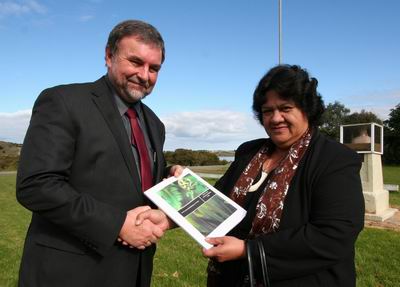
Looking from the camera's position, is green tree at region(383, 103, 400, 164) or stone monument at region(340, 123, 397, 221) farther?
green tree at region(383, 103, 400, 164)

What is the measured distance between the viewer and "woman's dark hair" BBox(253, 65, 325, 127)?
2.62 m

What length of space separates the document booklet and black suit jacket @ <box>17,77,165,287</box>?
0.18 m

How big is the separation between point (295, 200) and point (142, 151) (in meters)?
1.06

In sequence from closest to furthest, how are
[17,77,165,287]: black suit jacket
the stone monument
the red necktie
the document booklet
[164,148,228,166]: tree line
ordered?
[17,77,165,287]: black suit jacket → the document booklet → the red necktie → the stone monument → [164,148,228,166]: tree line

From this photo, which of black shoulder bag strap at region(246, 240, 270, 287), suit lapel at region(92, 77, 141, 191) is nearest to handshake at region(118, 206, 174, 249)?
suit lapel at region(92, 77, 141, 191)

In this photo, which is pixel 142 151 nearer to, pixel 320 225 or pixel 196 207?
pixel 196 207

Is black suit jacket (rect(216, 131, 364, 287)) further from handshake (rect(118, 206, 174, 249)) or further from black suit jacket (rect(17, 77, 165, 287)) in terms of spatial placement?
black suit jacket (rect(17, 77, 165, 287))

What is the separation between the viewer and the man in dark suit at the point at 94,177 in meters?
2.09

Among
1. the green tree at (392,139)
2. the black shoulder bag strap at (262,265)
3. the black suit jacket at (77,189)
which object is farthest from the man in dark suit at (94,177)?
the green tree at (392,139)

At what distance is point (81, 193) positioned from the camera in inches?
86.6

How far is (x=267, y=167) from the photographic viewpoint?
2.84 meters

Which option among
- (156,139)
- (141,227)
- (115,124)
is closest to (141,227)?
(141,227)

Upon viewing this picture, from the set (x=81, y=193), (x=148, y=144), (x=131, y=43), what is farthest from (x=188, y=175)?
(x=131, y=43)

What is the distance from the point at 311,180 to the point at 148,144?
117 cm
